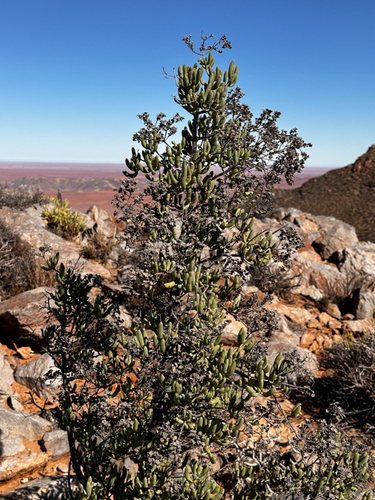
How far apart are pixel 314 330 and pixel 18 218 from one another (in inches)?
322

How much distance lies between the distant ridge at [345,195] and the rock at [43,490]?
34048mm

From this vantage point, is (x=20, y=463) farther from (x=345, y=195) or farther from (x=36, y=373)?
(x=345, y=195)

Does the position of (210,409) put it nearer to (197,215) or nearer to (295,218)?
(197,215)

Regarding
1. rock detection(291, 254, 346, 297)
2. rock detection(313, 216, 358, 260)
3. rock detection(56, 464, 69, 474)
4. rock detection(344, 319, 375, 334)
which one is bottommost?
rock detection(56, 464, 69, 474)

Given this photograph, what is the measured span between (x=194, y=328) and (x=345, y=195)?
43.8 metres

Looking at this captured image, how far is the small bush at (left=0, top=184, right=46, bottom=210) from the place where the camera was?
12211 millimetres

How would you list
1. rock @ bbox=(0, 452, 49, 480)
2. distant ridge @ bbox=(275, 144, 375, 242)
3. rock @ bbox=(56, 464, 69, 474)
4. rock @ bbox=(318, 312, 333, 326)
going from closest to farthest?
rock @ bbox=(0, 452, 49, 480), rock @ bbox=(56, 464, 69, 474), rock @ bbox=(318, 312, 333, 326), distant ridge @ bbox=(275, 144, 375, 242)

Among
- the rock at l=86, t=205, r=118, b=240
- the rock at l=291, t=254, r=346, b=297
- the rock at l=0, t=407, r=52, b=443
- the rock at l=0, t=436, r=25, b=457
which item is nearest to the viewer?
the rock at l=0, t=436, r=25, b=457

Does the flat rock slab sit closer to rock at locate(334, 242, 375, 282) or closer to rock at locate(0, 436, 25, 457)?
rock at locate(0, 436, 25, 457)

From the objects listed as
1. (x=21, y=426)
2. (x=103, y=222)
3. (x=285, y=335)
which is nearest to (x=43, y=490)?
(x=21, y=426)

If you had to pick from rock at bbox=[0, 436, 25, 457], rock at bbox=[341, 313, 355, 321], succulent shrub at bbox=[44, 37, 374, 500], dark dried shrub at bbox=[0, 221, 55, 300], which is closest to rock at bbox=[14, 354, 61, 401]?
rock at bbox=[0, 436, 25, 457]

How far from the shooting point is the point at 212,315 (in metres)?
2.16

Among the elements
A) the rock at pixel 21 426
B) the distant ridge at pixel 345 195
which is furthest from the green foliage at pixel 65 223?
the distant ridge at pixel 345 195

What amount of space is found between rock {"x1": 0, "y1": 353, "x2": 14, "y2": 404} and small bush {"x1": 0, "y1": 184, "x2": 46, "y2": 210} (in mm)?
7546
